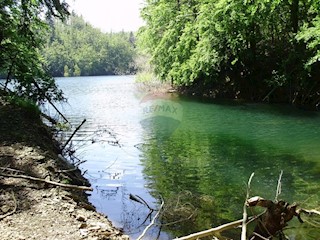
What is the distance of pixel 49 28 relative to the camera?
1391 centimetres

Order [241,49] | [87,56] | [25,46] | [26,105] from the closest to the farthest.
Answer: [26,105] < [25,46] < [241,49] < [87,56]

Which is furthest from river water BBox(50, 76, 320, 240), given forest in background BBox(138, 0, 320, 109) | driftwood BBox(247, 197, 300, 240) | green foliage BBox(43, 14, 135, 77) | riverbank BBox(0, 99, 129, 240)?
green foliage BBox(43, 14, 135, 77)

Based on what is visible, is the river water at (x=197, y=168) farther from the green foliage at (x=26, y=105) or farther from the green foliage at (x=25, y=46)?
the green foliage at (x=25, y=46)

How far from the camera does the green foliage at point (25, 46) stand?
1223 centimetres

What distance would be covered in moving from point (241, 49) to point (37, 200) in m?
24.8

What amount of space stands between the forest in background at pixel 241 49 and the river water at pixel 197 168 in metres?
6.14

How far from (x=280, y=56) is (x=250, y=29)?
9.38 feet

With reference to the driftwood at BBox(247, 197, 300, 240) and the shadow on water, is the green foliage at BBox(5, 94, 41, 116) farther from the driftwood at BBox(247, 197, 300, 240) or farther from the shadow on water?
the driftwood at BBox(247, 197, 300, 240)

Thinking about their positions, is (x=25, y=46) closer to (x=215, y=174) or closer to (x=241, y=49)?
(x=215, y=174)

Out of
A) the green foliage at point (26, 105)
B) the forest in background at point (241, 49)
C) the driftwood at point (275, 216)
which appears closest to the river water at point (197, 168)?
the driftwood at point (275, 216)

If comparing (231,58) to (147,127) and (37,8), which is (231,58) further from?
(37,8)

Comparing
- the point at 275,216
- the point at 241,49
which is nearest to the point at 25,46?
the point at 275,216

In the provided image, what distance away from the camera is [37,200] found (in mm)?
5742

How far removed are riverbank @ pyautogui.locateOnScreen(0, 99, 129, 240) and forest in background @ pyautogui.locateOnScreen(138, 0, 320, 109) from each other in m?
16.2
